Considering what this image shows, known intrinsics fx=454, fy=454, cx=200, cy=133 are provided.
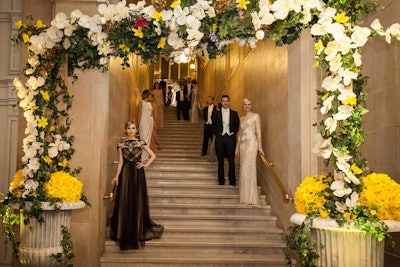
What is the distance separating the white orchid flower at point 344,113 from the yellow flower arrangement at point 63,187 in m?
2.53

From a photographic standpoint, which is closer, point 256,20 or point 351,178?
point 351,178

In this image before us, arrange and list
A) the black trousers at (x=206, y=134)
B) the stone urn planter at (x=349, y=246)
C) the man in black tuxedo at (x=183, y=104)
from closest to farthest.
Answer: the stone urn planter at (x=349, y=246)
the black trousers at (x=206, y=134)
the man in black tuxedo at (x=183, y=104)

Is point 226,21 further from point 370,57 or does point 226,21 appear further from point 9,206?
point 9,206

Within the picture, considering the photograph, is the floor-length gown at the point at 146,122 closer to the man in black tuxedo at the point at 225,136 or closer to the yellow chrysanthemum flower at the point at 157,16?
the man in black tuxedo at the point at 225,136

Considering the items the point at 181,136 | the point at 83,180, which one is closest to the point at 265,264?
the point at 83,180

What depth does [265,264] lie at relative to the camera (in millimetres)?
6215

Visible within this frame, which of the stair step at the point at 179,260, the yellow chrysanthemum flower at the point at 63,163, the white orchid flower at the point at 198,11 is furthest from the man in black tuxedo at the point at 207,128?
the white orchid flower at the point at 198,11

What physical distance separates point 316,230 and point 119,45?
2.43 metres

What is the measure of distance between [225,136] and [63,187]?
14.5 ft

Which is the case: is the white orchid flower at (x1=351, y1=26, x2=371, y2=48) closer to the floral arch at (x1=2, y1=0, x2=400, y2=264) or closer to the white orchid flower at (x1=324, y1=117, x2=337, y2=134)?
the floral arch at (x1=2, y1=0, x2=400, y2=264)

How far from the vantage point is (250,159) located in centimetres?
751

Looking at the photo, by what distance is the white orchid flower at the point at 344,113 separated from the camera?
124 inches

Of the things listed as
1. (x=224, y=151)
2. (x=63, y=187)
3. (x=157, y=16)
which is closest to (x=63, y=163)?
(x=63, y=187)

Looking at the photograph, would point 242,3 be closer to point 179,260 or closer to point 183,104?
point 179,260
